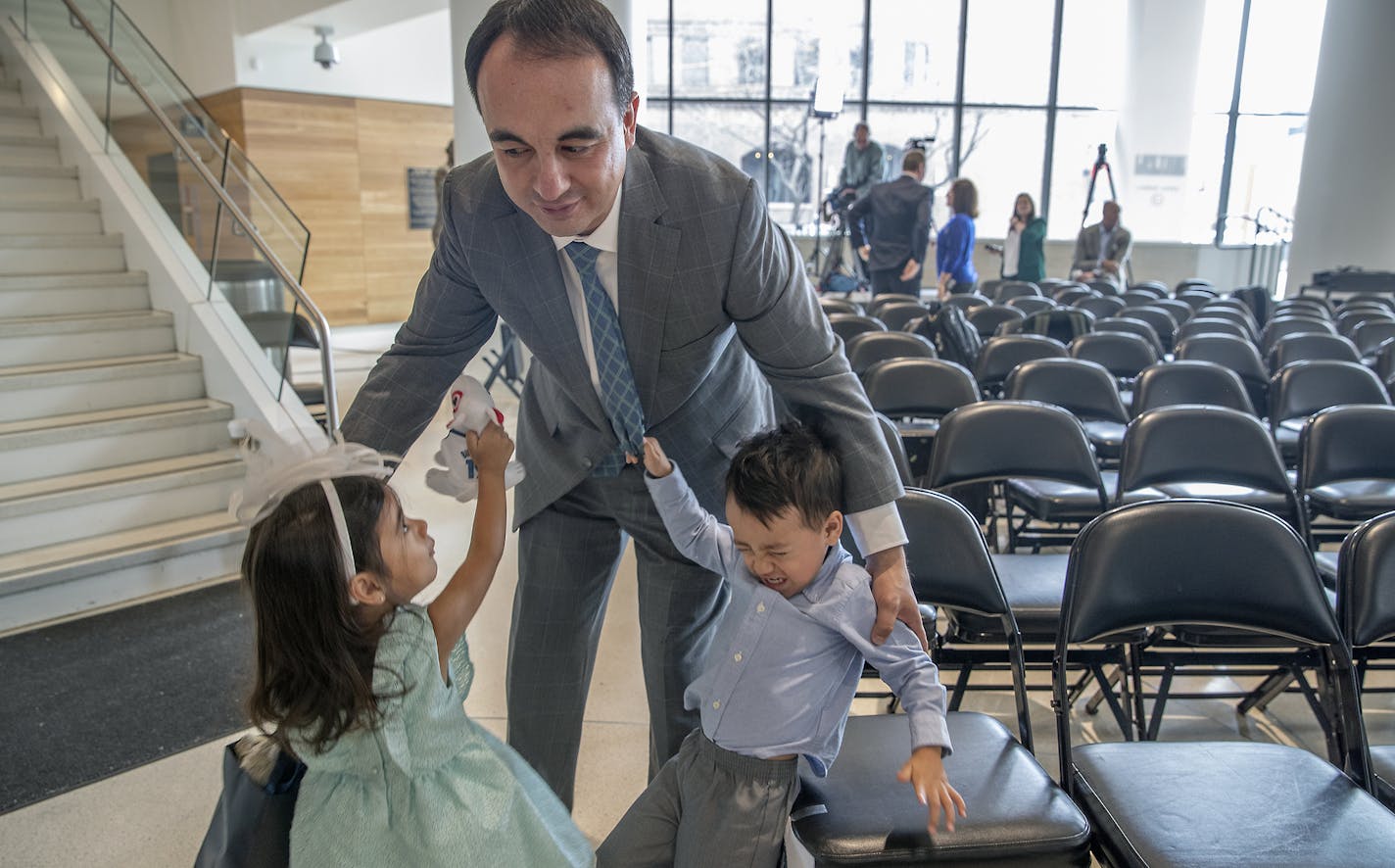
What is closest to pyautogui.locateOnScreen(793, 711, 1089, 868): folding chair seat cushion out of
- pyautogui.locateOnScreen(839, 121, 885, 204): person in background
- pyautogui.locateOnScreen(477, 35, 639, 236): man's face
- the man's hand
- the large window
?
the man's hand

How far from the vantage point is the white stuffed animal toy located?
133cm

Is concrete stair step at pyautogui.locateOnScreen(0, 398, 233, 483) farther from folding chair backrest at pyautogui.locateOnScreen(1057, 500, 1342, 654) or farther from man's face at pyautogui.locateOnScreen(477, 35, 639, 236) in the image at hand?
folding chair backrest at pyautogui.locateOnScreen(1057, 500, 1342, 654)

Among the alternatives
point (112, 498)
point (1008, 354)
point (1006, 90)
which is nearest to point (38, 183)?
point (112, 498)

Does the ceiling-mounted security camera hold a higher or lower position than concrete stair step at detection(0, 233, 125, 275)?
higher

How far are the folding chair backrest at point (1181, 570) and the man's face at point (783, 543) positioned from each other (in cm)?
63

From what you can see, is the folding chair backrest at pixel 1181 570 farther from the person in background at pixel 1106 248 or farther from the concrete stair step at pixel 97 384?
the person in background at pixel 1106 248

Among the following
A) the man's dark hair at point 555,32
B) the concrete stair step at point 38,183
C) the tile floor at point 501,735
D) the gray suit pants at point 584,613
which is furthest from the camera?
the concrete stair step at point 38,183

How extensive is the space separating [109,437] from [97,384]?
37 cm

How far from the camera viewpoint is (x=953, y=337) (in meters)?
4.57

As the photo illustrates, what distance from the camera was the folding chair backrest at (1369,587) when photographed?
171cm

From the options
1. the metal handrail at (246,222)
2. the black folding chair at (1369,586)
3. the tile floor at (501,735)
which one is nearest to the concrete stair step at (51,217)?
the metal handrail at (246,222)

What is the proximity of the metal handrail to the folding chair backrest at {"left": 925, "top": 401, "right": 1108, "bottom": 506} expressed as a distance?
7.61 ft

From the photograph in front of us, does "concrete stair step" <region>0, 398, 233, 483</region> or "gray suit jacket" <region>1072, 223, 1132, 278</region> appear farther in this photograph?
"gray suit jacket" <region>1072, 223, 1132, 278</region>

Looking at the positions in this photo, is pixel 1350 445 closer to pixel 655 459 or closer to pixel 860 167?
pixel 655 459
